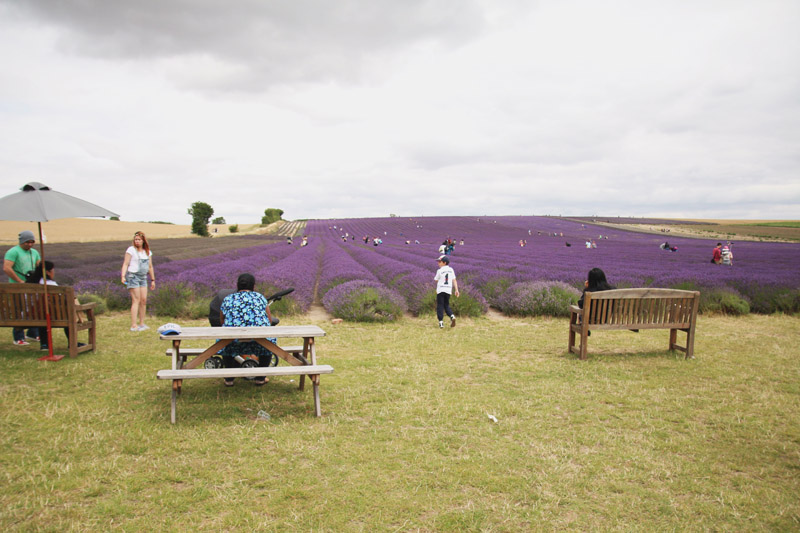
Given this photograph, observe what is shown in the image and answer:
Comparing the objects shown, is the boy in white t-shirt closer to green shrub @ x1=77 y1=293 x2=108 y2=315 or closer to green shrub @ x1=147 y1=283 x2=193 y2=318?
green shrub @ x1=147 y1=283 x2=193 y2=318

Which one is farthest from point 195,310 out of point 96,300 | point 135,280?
point 135,280

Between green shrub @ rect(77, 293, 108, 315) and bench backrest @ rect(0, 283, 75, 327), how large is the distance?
347 cm

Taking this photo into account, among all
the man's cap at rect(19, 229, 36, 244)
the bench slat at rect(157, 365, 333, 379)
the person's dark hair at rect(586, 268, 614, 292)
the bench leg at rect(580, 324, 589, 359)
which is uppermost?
the man's cap at rect(19, 229, 36, 244)

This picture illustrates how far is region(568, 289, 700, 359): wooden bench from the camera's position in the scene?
6012 millimetres

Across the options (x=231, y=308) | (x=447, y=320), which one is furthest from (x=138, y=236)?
(x=447, y=320)

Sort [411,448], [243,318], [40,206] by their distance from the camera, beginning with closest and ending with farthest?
1. [411,448]
2. [243,318]
3. [40,206]

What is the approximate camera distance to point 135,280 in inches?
291

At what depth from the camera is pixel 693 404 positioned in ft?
14.4

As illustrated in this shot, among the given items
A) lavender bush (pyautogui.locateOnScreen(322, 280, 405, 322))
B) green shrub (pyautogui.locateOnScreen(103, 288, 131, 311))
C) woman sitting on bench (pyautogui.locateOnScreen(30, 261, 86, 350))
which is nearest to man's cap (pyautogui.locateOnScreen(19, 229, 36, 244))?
woman sitting on bench (pyautogui.locateOnScreen(30, 261, 86, 350))

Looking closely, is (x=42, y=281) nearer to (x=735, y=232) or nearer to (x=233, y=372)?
(x=233, y=372)

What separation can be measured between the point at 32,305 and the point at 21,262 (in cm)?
129

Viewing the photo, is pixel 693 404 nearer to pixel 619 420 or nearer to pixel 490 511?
pixel 619 420

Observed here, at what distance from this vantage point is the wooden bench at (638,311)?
6.01 meters

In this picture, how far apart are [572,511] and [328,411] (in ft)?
7.71
